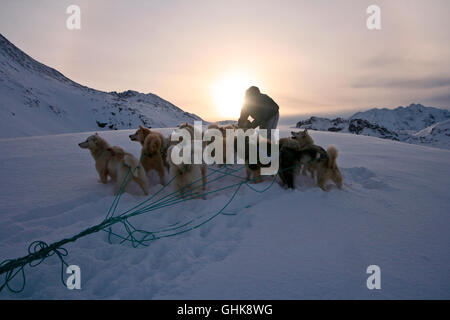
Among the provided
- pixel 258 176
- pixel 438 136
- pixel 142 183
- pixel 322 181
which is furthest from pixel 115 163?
pixel 438 136

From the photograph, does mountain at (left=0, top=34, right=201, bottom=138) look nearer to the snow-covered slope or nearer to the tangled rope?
the tangled rope

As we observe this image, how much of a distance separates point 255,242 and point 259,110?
401cm

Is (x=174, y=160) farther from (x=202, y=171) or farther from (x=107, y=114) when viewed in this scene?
(x=107, y=114)

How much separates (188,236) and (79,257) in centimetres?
104

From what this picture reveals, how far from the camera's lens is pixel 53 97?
147ft

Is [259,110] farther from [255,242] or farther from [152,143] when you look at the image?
[255,242]

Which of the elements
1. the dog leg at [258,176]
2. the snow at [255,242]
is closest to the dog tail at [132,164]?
the snow at [255,242]

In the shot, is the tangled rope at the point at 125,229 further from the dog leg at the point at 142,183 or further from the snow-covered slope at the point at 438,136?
the snow-covered slope at the point at 438,136

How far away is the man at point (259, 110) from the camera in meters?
5.84

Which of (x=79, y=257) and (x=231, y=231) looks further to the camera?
(x=231, y=231)

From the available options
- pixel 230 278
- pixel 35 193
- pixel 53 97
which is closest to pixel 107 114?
pixel 53 97

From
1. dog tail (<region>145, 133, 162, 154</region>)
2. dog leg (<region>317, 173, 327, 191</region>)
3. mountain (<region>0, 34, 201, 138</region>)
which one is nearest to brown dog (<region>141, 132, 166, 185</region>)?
dog tail (<region>145, 133, 162, 154</region>)

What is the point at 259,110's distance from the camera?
584 centimetres

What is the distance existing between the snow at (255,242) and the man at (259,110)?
2.15 meters
